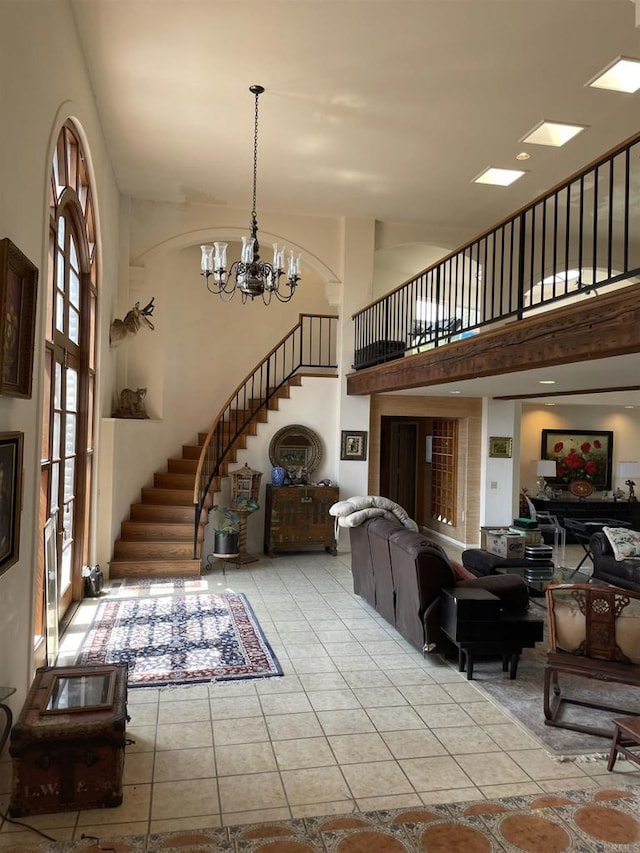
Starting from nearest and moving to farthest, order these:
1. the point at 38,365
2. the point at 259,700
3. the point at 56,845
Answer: the point at 56,845 → the point at 38,365 → the point at 259,700

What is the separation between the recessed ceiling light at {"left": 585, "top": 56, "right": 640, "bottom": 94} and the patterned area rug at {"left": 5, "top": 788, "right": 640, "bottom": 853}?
5.55m

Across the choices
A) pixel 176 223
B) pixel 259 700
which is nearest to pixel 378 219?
pixel 176 223

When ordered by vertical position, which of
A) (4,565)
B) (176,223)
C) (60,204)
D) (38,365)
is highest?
(176,223)

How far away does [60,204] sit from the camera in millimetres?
4895

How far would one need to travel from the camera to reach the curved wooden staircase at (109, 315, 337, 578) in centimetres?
757

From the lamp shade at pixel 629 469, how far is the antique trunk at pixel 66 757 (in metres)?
10.2

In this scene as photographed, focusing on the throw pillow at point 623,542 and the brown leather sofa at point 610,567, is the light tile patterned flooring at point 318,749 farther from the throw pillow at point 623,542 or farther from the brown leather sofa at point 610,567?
the throw pillow at point 623,542

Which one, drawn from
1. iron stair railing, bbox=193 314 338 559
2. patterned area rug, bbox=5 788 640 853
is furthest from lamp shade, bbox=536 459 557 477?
patterned area rug, bbox=5 788 640 853

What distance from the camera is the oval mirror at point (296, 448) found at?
9328 millimetres

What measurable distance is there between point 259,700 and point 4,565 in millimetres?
1961

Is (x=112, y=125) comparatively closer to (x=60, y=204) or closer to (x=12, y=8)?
(x=60, y=204)

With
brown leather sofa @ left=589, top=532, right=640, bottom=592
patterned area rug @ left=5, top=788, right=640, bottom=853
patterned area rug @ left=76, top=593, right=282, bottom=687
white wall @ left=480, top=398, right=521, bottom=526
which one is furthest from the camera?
white wall @ left=480, top=398, right=521, bottom=526

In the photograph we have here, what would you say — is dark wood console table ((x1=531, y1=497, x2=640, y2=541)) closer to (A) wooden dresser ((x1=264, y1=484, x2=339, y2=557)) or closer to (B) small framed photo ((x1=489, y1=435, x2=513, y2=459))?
(B) small framed photo ((x1=489, y1=435, x2=513, y2=459))

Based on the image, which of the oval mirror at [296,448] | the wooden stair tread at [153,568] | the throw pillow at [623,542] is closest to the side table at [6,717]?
the wooden stair tread at [153,568]
